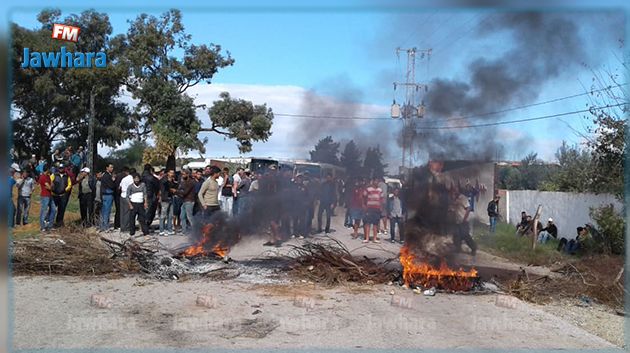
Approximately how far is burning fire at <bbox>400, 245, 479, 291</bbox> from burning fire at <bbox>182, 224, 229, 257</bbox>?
2.89 metres

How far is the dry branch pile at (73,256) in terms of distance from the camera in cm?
783

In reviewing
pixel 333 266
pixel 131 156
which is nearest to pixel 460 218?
pixel 333 266

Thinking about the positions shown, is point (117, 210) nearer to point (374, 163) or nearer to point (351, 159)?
point (351, 159)

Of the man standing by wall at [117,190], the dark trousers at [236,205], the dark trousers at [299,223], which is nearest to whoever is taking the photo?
the dark trousers at [299,223]

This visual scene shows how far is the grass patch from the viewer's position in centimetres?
1046

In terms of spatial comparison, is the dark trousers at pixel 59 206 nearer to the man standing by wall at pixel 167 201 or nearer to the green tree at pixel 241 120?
the man standing by wall at pixel 167 201

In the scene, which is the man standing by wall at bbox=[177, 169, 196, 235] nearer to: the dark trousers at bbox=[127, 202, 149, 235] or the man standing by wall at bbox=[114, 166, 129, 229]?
the dark trousers at bbox=[127, 202, 149, 235]

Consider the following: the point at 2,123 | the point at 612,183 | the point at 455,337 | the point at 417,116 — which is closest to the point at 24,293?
the point at 2,123

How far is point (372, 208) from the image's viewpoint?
1151 centimetres

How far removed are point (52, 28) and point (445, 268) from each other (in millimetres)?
11486

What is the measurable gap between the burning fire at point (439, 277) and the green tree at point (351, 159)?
8.70 ft

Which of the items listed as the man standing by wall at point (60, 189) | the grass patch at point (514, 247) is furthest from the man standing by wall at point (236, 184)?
the grass patch at point (514, 247)

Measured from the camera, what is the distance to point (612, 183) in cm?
1086

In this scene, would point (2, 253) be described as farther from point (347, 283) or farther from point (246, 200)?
point (246, 200)
